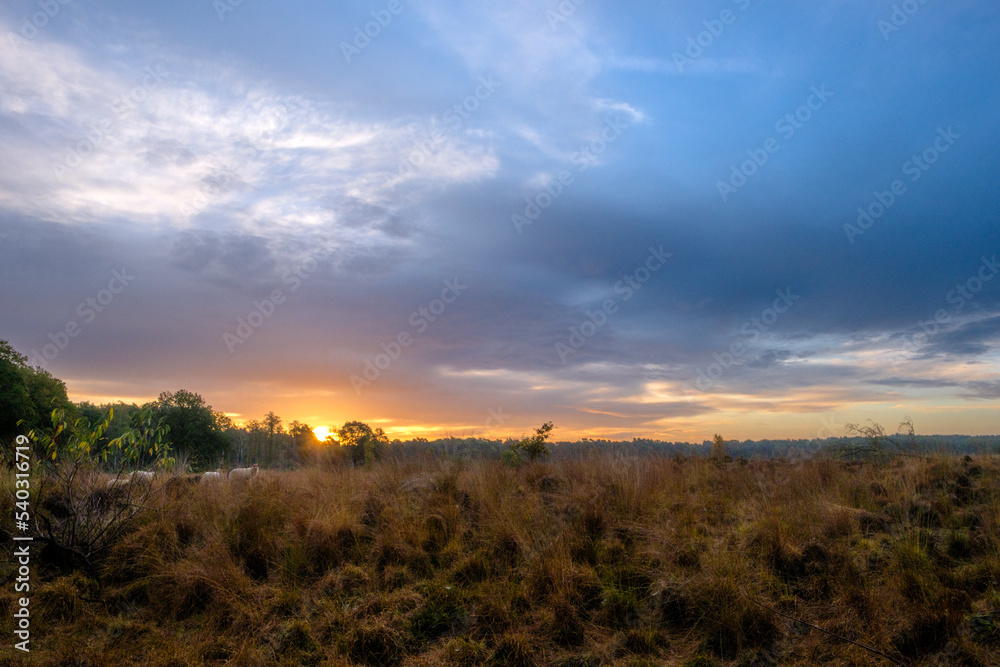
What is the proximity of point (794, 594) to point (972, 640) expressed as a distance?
1.50 m

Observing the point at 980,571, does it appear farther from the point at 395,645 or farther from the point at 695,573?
the point at 395,645

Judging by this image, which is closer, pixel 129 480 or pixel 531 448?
pixel 129 480

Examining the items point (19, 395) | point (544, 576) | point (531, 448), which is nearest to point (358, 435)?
point (531, 448)

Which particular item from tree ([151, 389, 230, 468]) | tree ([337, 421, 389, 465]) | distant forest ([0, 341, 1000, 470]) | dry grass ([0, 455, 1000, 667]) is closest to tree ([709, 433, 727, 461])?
distant forest ([0, 341, 1000, 470])

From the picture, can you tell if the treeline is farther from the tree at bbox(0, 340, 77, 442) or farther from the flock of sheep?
the tree at bbox(0, 340, 77, 442)

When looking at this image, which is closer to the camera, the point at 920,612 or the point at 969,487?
the point at 920,612

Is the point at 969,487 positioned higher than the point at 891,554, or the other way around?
the point at 969,487

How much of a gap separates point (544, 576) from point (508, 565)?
0.63m

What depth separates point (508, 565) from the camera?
6785 millimetres

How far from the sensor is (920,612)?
5.40 metres

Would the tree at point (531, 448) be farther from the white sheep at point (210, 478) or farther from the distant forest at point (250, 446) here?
the white sheep at point (210, 478)

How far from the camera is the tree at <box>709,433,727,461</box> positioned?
40.3 feet

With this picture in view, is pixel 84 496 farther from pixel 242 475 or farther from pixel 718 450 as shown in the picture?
pixel 718 450

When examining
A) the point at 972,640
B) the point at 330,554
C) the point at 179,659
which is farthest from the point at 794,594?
the point at 179,659
